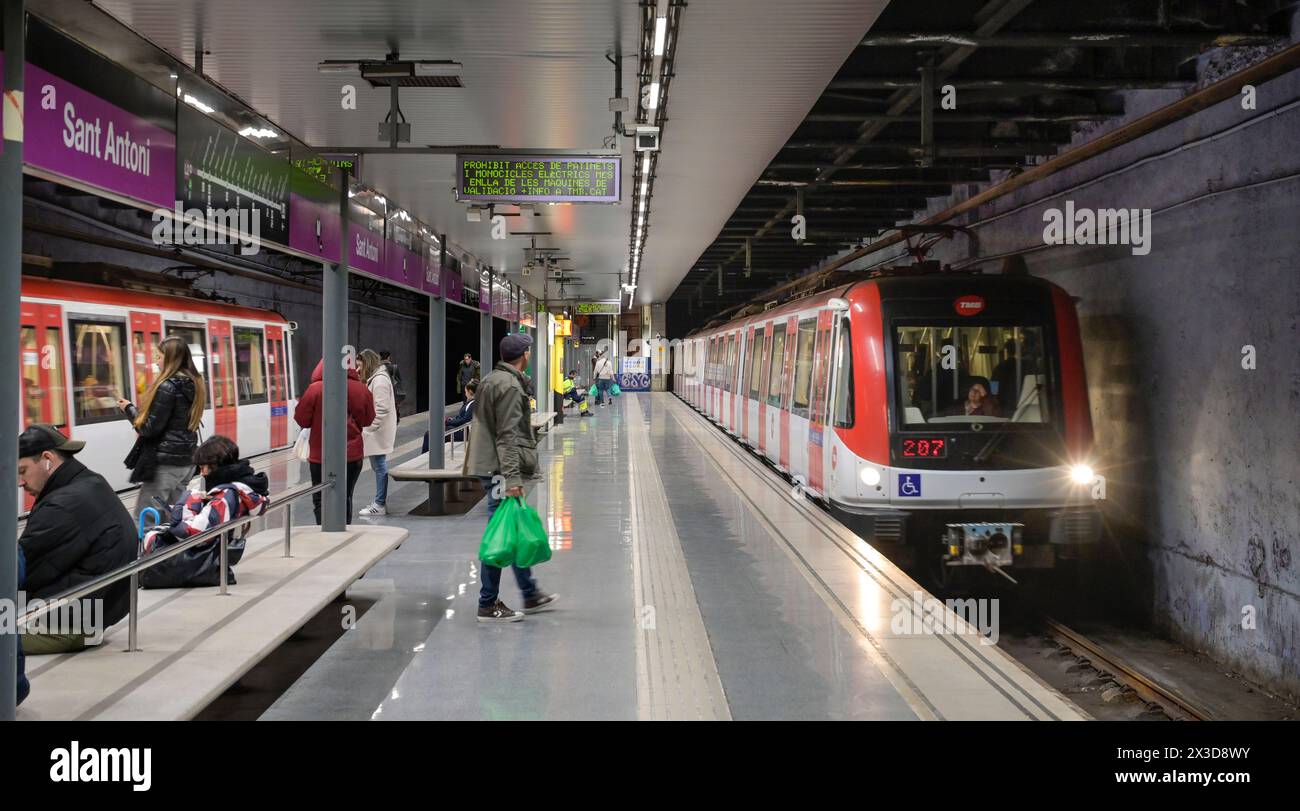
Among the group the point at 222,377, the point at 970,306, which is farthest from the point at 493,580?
the point at 222,377

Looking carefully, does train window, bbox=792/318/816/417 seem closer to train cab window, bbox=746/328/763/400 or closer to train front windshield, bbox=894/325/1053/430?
train front windshield, bbox=894/325/1053/430

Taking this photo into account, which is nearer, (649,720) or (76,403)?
(649,720)

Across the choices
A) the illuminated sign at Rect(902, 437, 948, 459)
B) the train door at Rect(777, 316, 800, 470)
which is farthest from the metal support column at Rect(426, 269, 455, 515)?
the illuminated sign at Rect(902, 437, 948, 459)

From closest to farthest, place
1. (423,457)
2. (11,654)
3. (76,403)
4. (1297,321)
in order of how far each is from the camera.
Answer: (11,654), (1297,321), (76,403), (423,457)

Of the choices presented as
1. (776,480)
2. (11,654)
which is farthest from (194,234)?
(776,480)

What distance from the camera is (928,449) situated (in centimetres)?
834

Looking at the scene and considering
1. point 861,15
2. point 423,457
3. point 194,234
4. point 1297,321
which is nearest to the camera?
point 194,234

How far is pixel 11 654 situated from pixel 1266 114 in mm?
8072

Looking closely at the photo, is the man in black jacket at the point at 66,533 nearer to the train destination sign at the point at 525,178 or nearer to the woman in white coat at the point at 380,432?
the train destination sign at the point at 525,178

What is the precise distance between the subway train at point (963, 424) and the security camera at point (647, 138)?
2.34 meters

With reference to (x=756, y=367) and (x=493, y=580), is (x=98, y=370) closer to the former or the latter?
(x=493, y=580)

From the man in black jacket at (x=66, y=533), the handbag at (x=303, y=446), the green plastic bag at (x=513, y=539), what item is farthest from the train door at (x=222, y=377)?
the man in black jacket at (x=66, y=533)

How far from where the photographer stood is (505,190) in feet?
27.0

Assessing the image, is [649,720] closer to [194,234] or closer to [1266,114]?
[194,234]
